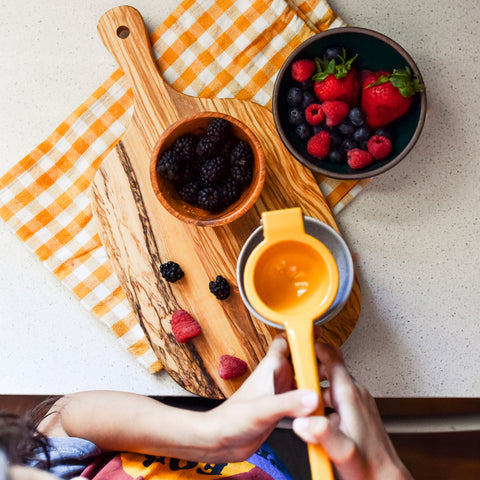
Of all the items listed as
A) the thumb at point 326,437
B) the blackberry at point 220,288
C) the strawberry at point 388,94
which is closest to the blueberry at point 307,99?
the strawberry at point 388,94

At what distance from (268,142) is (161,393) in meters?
0.60

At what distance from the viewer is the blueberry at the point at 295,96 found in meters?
0.96

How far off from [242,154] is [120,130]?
0.33m

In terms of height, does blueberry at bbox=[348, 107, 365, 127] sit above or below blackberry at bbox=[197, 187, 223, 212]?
below

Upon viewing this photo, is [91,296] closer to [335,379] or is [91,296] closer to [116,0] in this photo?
[335,379]

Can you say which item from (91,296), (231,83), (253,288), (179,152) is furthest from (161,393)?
(231,83)

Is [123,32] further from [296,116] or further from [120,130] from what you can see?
[296,116]

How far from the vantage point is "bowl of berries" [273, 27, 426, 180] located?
93cm

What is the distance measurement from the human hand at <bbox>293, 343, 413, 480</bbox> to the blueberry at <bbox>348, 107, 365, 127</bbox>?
44cm

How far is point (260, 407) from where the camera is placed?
73 cm

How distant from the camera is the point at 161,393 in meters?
1.06

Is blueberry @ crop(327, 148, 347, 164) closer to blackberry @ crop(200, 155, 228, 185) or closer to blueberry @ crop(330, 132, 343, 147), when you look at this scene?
blueberry @ crop(330, 132, 343, 147)

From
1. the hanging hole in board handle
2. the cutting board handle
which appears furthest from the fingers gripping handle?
the hanging hole in board handle

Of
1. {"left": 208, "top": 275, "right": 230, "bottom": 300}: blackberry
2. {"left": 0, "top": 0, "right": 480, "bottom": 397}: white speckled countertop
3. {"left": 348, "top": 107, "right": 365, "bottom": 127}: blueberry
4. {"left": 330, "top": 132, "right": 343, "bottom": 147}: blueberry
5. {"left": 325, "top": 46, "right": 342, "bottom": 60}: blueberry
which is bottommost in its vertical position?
{"left": 0, "top": 0, "right": 480, "bottom": 397}: white speckled countertop
